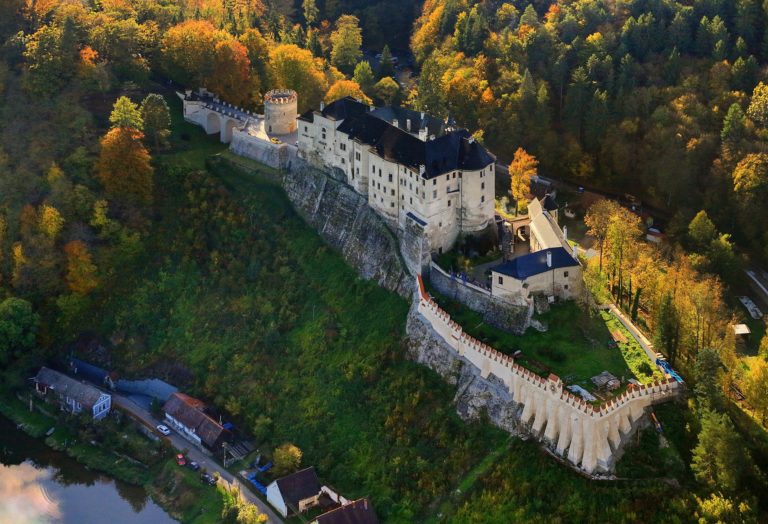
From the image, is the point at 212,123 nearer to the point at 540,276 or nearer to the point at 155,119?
the point at 155,119

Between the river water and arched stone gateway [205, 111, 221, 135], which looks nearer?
the river water

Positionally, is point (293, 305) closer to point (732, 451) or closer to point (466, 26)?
point (732, 451)

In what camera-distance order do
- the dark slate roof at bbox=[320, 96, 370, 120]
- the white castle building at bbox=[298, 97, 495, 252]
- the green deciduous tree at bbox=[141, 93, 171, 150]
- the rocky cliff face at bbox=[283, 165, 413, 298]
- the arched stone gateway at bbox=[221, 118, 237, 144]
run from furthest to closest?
the arched stone gateway at bbox=[221, 118, 237, 144] → the green deciduous tree at bbox=[141, 93, 171, 150] → the dark slate roof at bbox=[320, 96, 370, 120] → the rocky cliff face at bbox=[283, 165, 413, 298] → the white castle building at bbox=[298, 97, 495, 252]

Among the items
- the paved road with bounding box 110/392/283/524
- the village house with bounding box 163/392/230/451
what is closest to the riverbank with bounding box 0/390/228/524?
the paved road with bounding box 110/392/283/524

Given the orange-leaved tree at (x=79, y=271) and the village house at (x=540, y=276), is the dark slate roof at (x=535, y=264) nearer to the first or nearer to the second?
the village house at (x=540, y=276)

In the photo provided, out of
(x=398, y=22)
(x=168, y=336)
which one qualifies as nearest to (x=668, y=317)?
(x=168, y=336)

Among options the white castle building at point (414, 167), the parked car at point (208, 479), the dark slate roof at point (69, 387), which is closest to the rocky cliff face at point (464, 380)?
the white castle building at point (414, 167)

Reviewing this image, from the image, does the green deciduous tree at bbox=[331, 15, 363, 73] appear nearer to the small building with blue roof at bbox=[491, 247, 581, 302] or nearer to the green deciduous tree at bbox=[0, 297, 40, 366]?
the green deciduous tree at bbox=[0, 297, 40, 366]
